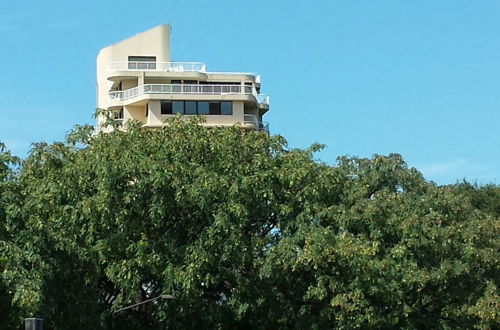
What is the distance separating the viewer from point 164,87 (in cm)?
6506

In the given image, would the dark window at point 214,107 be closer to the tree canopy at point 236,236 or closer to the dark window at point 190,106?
the dark window at point 190,106

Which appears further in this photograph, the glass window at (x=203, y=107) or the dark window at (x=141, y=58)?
the dark window at (x=141, y=58)

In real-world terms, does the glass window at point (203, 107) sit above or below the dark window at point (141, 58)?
below

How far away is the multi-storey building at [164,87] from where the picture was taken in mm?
65000

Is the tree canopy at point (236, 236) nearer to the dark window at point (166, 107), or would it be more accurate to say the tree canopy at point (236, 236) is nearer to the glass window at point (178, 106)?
the glass window at point (178, 106)

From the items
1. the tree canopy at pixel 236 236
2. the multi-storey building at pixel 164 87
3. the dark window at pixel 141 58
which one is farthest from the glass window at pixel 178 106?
the tree canopy at pixel 236 236

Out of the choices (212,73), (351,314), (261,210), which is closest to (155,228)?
(261,210)

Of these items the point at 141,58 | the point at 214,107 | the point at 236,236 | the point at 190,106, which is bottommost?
the point at 236,236

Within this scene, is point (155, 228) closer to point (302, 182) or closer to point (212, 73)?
point (302, 182)

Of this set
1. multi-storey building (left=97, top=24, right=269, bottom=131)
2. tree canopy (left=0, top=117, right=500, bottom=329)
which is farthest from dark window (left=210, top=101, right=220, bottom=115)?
tree canopy (left=0, top=117, right=500, bottom=329)

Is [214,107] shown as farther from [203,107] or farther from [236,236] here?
[236,236]

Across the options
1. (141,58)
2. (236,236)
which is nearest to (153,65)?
(141,58)

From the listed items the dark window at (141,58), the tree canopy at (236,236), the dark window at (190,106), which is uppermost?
the dark window at (141,58)

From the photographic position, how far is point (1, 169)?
90.1ft
